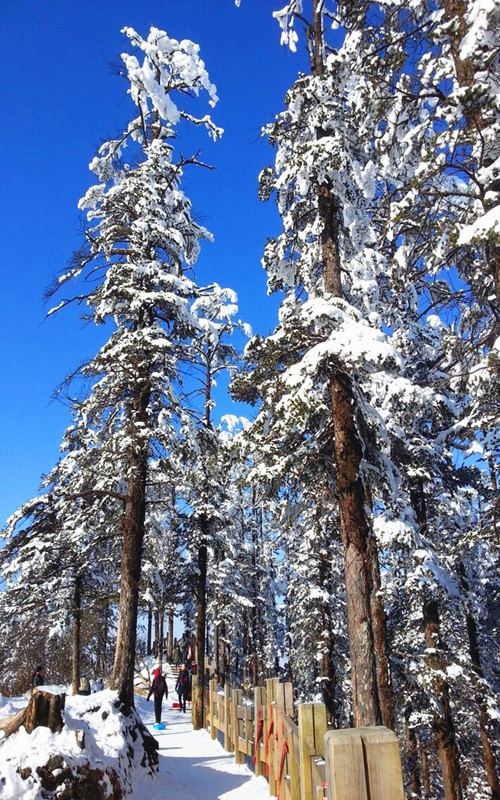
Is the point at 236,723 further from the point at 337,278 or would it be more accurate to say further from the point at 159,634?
the point at 159,634

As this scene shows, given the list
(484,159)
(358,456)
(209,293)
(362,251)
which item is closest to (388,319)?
(362,251)

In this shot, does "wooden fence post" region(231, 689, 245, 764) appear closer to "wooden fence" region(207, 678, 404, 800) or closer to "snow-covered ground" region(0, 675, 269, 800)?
"wooden fence" region(207, 678, 404, 800)

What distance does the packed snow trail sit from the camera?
26.3 ft

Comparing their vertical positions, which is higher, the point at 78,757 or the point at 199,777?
the point at 78,757

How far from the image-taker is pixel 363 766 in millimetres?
2377

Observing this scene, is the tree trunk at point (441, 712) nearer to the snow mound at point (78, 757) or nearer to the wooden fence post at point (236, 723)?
the wooden fence post at point (236, 723)

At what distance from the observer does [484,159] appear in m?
6.45

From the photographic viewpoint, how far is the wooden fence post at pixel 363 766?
92.0 inches

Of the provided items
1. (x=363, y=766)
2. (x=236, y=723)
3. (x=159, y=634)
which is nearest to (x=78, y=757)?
(x=236, y=723)

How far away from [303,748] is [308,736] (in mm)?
122

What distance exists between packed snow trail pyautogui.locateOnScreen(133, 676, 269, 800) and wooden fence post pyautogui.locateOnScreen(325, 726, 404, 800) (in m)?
6.48

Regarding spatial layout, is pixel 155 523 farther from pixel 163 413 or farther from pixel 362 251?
pixel 362 251

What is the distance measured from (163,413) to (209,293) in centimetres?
353

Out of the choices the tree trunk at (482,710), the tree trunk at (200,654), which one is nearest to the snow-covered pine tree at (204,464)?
the tree trunk at (200,654)
